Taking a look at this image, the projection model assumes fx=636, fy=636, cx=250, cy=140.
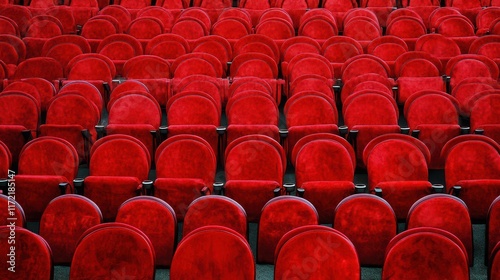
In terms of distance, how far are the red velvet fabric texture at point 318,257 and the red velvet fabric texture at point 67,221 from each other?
0.33 meters

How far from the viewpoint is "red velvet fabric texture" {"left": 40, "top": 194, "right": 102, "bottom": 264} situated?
3.40 feet

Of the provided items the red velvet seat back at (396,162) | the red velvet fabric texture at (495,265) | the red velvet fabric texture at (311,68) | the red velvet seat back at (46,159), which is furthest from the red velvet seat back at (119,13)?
the red velvet fabric texture at (495,265)

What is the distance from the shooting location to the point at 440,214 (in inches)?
39.9

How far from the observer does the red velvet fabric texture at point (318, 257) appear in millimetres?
897

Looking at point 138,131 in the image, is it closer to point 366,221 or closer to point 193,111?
point 193,111

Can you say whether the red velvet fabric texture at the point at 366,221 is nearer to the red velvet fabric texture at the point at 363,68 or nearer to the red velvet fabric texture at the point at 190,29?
the red velvet fabric texture at the point at 363,68

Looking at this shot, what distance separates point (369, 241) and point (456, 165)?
0.29 metres

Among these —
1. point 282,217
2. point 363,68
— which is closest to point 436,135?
point 363,68

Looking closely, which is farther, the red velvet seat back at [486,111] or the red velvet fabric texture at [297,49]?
the red velvet fabric texture at [297,49]

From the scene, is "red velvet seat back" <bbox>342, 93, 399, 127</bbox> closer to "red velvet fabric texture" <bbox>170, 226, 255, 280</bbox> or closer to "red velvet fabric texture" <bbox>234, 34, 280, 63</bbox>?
"red velvet fabric texture" <bbox>234, 34, 280, 63</bbox>

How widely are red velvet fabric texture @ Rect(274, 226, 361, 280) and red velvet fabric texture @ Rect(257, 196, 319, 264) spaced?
0.11 meters

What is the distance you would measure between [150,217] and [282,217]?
21 cm

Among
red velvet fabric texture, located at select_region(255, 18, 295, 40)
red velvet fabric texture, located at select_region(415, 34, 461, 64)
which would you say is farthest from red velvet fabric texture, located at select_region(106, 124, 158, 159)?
red velvet fabric texture, located at select_region(415, 34, 461, 64)

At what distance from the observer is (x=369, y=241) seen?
1036 mm
